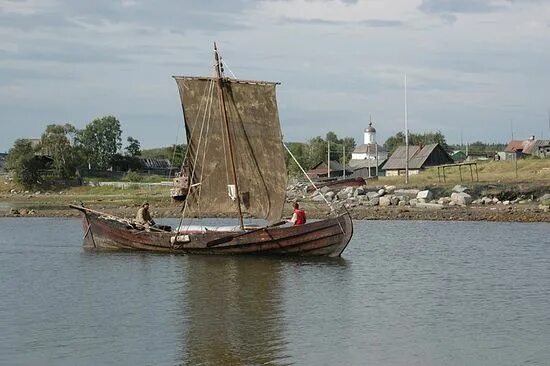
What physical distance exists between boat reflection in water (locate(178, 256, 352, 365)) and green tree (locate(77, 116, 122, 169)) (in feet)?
347

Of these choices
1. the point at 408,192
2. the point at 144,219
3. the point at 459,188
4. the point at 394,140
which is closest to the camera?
the point at 144,219

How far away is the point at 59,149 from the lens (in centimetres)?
12925

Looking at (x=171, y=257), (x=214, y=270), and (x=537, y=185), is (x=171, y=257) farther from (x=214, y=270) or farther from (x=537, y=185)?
(x=537, y=185)

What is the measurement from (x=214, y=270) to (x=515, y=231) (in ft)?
72.8

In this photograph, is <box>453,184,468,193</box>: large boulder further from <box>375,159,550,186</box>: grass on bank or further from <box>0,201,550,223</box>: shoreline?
<box>0,201,550,223</box>: shoreline

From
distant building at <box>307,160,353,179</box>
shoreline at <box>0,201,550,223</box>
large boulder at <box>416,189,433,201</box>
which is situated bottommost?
shoreline at <box>0,201,550,223</box>

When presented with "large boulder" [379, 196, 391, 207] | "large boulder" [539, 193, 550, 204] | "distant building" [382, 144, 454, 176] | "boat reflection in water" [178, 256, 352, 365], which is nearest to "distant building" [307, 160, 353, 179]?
"distant building" [382, 144, 454, 176]

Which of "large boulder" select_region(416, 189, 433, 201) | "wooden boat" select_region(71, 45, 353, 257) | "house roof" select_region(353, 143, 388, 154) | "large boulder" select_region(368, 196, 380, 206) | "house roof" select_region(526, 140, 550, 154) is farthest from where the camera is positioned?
"house roof" select_region(353, 143, 388, 154)

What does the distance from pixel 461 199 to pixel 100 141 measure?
291 ft

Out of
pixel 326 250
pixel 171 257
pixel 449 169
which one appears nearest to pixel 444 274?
pixel 326 250

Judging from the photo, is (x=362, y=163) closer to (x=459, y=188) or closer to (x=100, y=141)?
(x=100, y=141)

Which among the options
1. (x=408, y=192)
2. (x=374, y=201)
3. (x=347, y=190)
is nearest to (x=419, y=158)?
(x=347, y=190)

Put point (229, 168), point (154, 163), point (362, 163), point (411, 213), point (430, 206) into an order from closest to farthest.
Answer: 1. point (229, 168)
2. point (411, 213)
3. point (430, 206)
4. point (362, 163)
5. point (154, 163)

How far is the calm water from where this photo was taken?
64.0ft
